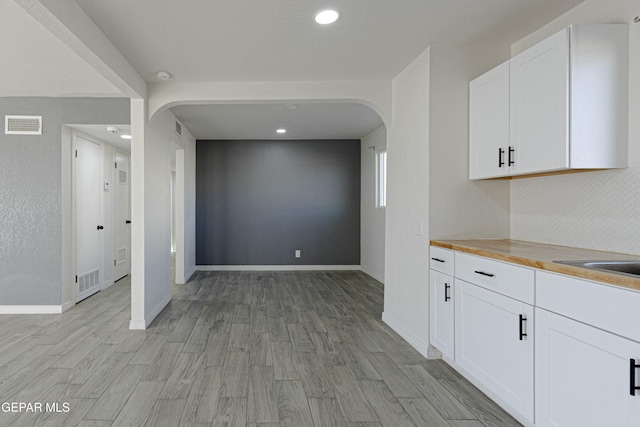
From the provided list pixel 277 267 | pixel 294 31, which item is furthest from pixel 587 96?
pixel 277 267

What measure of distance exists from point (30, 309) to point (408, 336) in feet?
13.6

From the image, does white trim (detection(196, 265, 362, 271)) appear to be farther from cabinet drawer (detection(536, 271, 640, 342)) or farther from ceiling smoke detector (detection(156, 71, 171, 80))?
cabinet drawer (detection(536, 271, 640, 342))

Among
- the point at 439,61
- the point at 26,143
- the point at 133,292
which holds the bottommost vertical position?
the point at 133,292

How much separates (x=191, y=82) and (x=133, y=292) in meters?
2.19

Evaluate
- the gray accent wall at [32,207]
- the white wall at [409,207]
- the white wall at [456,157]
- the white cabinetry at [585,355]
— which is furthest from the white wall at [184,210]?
the white cabinetry at [585,355]

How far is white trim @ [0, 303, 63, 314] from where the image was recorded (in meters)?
4.01

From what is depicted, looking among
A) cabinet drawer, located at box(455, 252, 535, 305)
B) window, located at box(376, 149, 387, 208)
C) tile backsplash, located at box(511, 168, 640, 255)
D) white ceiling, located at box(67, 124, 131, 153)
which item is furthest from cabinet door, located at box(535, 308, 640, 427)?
white ceiling, located at box(67, 124, 131, 153)

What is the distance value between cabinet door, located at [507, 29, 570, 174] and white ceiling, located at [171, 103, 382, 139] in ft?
8.03

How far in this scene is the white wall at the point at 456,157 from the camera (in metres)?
2.83

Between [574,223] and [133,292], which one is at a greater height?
[574,223]

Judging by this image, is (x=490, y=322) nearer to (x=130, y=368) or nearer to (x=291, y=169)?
(x=130, y=368)

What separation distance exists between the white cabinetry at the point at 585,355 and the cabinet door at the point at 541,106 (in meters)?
0.80

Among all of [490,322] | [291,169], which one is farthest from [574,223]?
[291,169]

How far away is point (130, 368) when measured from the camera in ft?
8.67
